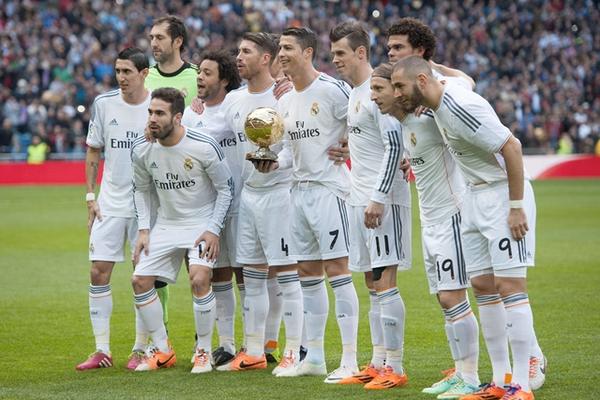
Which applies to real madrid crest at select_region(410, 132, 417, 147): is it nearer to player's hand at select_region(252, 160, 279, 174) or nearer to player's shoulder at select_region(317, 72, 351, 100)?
player's shoulder at select_region(317, 72, 351, 100)

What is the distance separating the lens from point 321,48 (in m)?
41.8

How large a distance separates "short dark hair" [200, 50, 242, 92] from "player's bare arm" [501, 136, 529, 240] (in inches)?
123

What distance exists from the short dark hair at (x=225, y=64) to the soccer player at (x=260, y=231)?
0.32 meters

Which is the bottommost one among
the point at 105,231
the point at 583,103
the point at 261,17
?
the point at 105,231

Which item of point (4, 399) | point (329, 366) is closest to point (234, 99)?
point (329, 366)

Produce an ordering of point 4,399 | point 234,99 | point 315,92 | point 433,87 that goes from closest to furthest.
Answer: point 433,87 → point 4,399 → point 315,92 → point 234,99

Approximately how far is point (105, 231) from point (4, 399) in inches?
85.4

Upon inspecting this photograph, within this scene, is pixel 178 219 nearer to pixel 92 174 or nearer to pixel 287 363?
pixel 92 174

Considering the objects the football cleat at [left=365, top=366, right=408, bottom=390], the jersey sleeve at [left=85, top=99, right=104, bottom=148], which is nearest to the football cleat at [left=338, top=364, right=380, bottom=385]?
the football cleat at [left=365, top=366, right=408, bottom=390]

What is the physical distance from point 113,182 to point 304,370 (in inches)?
96.4

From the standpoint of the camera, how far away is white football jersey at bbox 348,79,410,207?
827 cm

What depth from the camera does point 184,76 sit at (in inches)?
400

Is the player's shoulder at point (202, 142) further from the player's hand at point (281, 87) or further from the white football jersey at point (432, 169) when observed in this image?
the white football jersey at point (432, 169)

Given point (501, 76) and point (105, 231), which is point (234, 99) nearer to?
point (105, 231)
